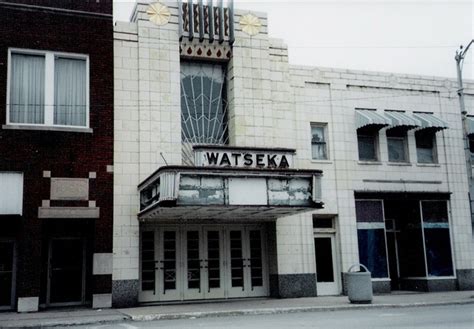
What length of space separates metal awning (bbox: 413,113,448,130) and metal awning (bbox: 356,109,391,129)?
5.98 ft

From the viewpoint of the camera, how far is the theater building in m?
19.2

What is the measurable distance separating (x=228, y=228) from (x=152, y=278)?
10.9 feet

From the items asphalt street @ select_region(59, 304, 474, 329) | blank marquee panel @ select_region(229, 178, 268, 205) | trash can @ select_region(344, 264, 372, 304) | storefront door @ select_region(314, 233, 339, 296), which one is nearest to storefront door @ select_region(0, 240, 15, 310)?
asphalt street @ select_region(59, 304, 474, 329)

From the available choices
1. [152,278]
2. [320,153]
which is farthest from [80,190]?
[320,153]

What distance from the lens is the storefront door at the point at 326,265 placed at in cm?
2212

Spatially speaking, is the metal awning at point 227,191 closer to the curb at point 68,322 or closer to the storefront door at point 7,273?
the curb at point 68,322

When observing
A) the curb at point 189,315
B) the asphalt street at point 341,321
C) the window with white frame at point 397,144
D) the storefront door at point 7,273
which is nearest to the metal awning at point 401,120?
the window with white frame at point 397,144

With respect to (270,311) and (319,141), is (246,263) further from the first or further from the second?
(319,141)

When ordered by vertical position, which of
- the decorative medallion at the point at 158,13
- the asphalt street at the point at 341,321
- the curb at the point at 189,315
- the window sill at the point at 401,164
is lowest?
the asphalt street at the point at 341,321

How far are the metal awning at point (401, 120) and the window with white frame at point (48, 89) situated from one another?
11857 mm

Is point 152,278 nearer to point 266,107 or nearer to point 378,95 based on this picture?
point 266,107

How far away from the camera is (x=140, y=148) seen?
65.8 ft

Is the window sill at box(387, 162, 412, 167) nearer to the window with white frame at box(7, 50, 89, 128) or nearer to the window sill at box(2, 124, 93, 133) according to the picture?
the window sill at box(2, 124, 93, 133)

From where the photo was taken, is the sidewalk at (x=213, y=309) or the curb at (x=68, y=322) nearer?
the curb at (x=68, y=322)
